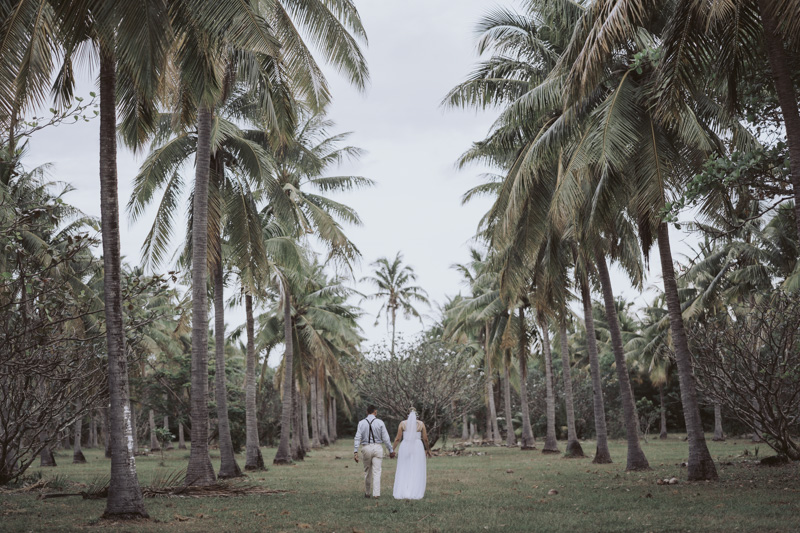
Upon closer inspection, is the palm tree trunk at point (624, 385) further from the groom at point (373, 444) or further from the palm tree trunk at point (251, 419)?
the palm tree trunk at point (251, 419)

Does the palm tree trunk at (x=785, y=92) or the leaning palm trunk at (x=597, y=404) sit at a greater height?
the palm tree trunk at (x=785, y=92)

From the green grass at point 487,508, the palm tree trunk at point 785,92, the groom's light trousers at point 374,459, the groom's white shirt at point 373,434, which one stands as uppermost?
the palm tree trunk at point 785,92

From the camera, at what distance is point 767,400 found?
551 inches

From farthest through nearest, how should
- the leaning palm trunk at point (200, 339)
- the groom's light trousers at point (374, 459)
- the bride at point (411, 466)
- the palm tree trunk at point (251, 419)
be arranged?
the palm tree trunk at point (251, 419) < the leaning palm trunk at point (200, 339) < the groom's light trousers at point (374, 459) < the bride at point (411, 466)

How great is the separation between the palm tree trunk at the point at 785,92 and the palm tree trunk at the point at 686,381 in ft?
14.9

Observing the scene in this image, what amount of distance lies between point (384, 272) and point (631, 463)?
30.9 m

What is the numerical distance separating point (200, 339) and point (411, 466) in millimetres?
5185

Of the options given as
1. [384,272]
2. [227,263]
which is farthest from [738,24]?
[384,272]

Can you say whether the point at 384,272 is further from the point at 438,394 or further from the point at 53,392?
the point at 53,392

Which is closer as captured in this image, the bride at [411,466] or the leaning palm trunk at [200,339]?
the bride at [411,466]

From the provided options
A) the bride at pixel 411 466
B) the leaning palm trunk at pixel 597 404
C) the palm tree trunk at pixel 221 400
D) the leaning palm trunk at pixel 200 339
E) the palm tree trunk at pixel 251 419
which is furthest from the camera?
the palm tree trunk at pixel 251 419

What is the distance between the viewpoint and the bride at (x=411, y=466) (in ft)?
38.3

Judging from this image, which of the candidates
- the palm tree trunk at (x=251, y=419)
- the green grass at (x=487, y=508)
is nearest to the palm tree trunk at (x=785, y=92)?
the green grass at (x=487, y=508)

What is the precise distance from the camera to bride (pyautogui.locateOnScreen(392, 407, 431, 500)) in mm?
11664
